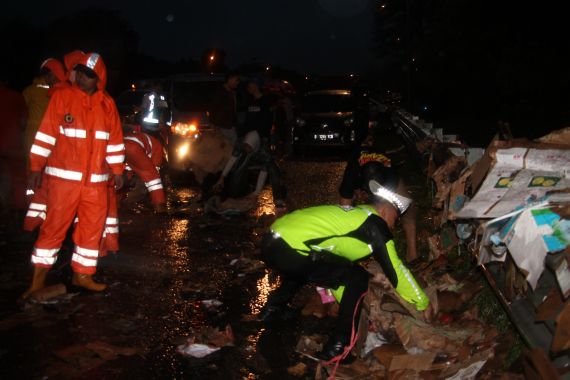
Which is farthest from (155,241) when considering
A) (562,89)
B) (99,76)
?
(562,89)

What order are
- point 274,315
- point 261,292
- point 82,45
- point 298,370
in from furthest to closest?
point 82,45 → point 261,292 → point 274,315 → point 298,370

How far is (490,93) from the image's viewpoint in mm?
26750

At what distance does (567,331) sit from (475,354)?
91cm

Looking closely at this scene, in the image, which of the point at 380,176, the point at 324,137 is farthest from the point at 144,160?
the point at 324,137

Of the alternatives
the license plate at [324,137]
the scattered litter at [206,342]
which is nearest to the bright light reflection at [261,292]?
the scattered litter at [206,342]

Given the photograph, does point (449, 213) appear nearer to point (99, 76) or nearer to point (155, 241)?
point (99, 76)

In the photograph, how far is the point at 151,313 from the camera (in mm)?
5219

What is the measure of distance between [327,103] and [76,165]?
12435 mm

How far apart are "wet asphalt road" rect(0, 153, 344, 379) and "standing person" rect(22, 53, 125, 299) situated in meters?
0.45

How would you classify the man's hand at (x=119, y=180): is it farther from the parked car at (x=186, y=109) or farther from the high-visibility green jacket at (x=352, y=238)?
the parked car at (x=186, y=109)

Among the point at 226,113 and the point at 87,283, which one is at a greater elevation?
the point at 226,113

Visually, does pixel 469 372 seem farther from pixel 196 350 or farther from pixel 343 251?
pixel 196 350

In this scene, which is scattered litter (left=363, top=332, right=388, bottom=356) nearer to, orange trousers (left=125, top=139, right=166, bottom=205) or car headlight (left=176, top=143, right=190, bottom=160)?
orange trousers (left=125, top=139, right=166, bottom=205)

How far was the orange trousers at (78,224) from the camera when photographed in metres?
5.19
